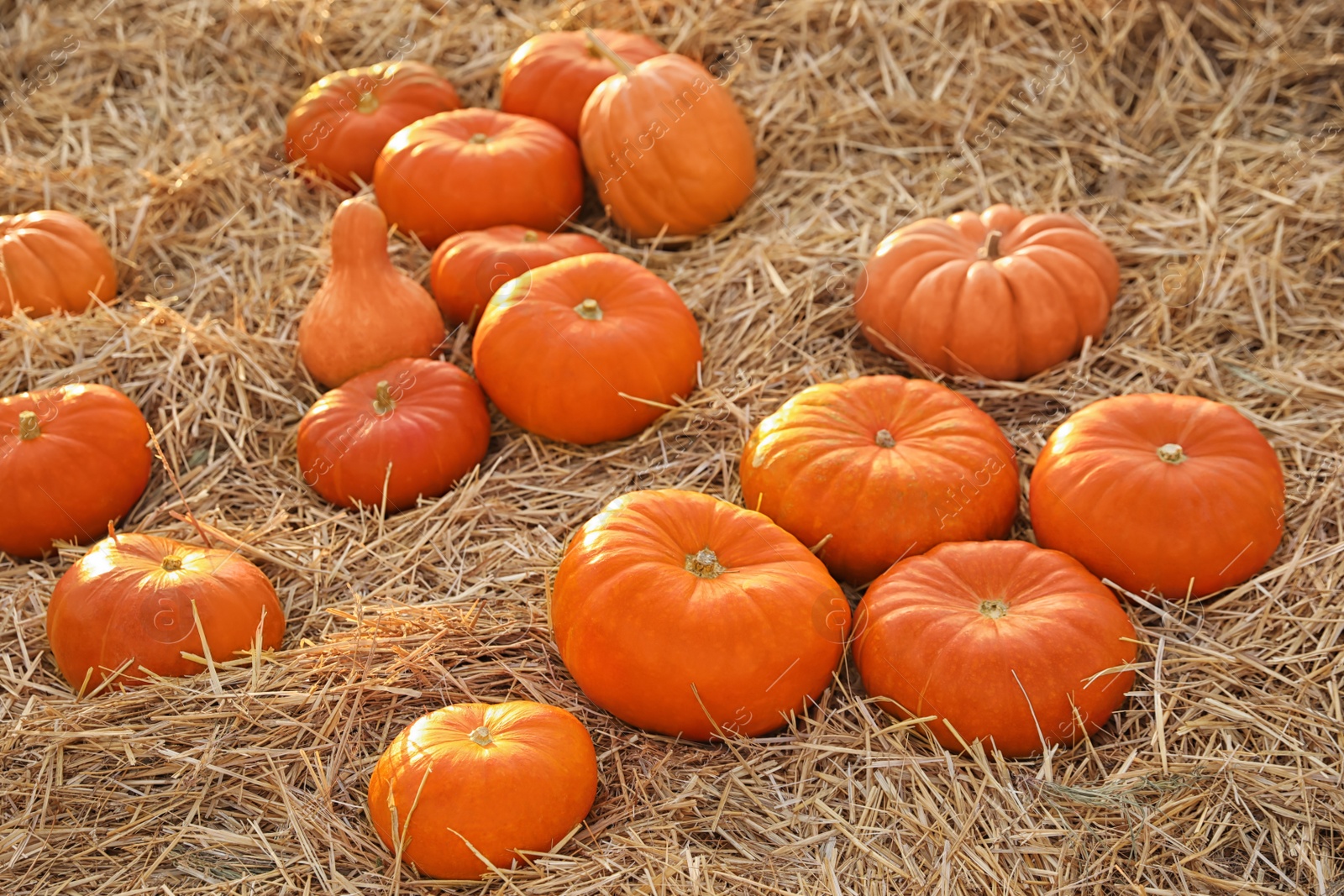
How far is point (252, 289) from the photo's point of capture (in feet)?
13.4

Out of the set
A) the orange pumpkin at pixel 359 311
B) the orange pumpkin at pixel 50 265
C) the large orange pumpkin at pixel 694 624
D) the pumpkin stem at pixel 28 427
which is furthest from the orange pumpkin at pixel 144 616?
the orange pumpkin at pixel 50 265

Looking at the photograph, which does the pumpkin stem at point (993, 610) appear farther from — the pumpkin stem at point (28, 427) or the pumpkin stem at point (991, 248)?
the pumpkin stem at point (28, 427)

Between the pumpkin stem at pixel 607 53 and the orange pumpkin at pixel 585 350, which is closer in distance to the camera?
the orange pumpkin at pixel 585 350

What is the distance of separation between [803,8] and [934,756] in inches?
138

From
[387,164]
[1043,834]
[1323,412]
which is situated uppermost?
[387,164]

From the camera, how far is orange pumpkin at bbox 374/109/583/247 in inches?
160

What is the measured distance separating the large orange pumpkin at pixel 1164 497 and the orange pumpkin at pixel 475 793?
1440 mm

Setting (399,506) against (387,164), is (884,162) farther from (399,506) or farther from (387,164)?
(399,506)

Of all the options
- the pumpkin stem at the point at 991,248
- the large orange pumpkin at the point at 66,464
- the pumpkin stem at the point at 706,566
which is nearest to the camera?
the pumpkin stem at the point at 706,566

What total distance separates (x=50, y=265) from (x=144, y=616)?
6.17ft

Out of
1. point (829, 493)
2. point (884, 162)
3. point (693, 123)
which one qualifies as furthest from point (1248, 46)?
point (829, 493)

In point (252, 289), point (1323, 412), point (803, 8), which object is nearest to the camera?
point (1323, 412)

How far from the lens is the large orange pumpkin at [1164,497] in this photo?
2.79 m

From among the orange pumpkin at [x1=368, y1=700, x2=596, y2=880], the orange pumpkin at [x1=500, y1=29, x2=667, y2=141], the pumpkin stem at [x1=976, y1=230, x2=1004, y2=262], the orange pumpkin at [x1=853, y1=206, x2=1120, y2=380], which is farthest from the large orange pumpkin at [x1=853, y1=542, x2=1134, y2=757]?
the orange pumpkin at [x1=500, y1=29, x2=667, y2=141]
